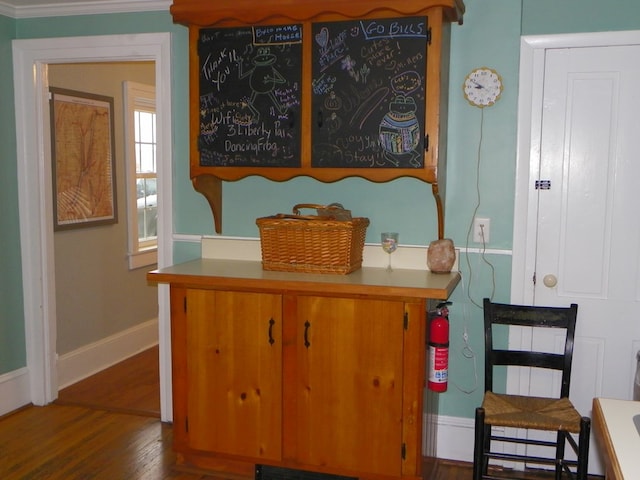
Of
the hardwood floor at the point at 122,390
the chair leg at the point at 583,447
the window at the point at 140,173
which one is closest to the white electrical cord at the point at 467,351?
the chair leg at the point at 583,447

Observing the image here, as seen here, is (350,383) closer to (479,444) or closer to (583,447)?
(479,444)

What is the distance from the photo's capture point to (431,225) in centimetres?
309

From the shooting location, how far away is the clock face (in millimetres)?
2938

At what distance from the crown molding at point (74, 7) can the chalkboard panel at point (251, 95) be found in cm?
60

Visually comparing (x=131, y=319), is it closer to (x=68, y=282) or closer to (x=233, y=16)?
(x=68, y=282)

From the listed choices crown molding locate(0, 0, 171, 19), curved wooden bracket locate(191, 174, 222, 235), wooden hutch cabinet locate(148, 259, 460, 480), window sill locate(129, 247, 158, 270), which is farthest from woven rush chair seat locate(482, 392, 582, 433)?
window sill locate(129, 247, 158, 270)

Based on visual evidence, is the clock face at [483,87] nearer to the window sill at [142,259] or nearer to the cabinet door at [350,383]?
the cabinet door at [350,383]

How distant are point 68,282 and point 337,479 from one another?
2.36 metres

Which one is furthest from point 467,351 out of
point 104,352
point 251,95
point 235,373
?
point 104,352

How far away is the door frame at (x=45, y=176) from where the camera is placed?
11.1 feet

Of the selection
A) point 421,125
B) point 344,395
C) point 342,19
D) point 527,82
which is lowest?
point 344,395

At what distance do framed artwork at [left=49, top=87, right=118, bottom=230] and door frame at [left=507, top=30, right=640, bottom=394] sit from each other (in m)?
2.77

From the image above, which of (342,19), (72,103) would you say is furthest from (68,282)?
(342,19)

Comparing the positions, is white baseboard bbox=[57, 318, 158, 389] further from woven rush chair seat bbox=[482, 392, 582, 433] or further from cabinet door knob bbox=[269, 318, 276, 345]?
woven rush chair seat bbox=[482, 392, 582, 433]
